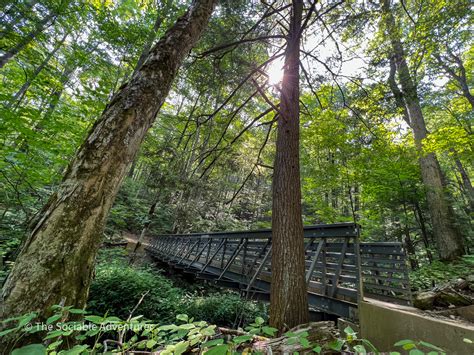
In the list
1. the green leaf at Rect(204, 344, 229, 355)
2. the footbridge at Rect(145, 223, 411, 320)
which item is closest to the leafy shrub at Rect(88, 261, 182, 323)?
the footbridge at Rect(145, 223, 411, 320)

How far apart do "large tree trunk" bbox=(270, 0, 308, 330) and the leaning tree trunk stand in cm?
165

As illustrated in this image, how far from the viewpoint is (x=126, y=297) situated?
4621mm

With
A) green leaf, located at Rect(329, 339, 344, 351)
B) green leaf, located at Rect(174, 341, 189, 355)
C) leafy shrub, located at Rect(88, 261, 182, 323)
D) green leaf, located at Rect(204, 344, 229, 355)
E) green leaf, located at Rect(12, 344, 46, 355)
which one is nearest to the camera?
green leaf, located at Rect(12, 344, 46, 355)

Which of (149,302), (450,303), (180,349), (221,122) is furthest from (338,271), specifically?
(221,122)

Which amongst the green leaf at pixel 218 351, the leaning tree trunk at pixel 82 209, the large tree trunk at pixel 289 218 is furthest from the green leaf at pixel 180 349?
the large tree trunk at pixel 289 218

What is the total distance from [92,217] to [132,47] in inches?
324

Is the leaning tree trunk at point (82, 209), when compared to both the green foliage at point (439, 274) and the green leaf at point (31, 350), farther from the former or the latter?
the green foliage at point (439, 274)

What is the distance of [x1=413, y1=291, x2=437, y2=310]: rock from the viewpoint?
2.67 m

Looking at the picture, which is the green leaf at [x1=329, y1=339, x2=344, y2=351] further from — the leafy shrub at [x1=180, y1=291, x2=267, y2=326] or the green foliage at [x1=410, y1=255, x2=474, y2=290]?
the green foliage at [x1=410, y1=255, x2=474, y2=290]

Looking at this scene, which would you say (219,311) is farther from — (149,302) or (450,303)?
(450,303)

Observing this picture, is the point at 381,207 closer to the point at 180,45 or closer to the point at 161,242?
the point at 180,45

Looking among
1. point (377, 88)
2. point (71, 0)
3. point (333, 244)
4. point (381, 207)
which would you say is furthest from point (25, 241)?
point (381, 207)

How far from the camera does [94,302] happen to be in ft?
14.0

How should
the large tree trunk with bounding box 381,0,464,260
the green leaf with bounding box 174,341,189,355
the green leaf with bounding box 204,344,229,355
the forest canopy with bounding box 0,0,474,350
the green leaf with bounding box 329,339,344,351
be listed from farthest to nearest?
the large tree trunk with bounding box 381,0,464,260 < the forest canopy with bounding box 0,0,474,350 < the green leaf with bounding box 329,339,344,351 < the green leaf with bounding box 174,341,189,355 < the green leaf with bounding box 204,344,229,355
